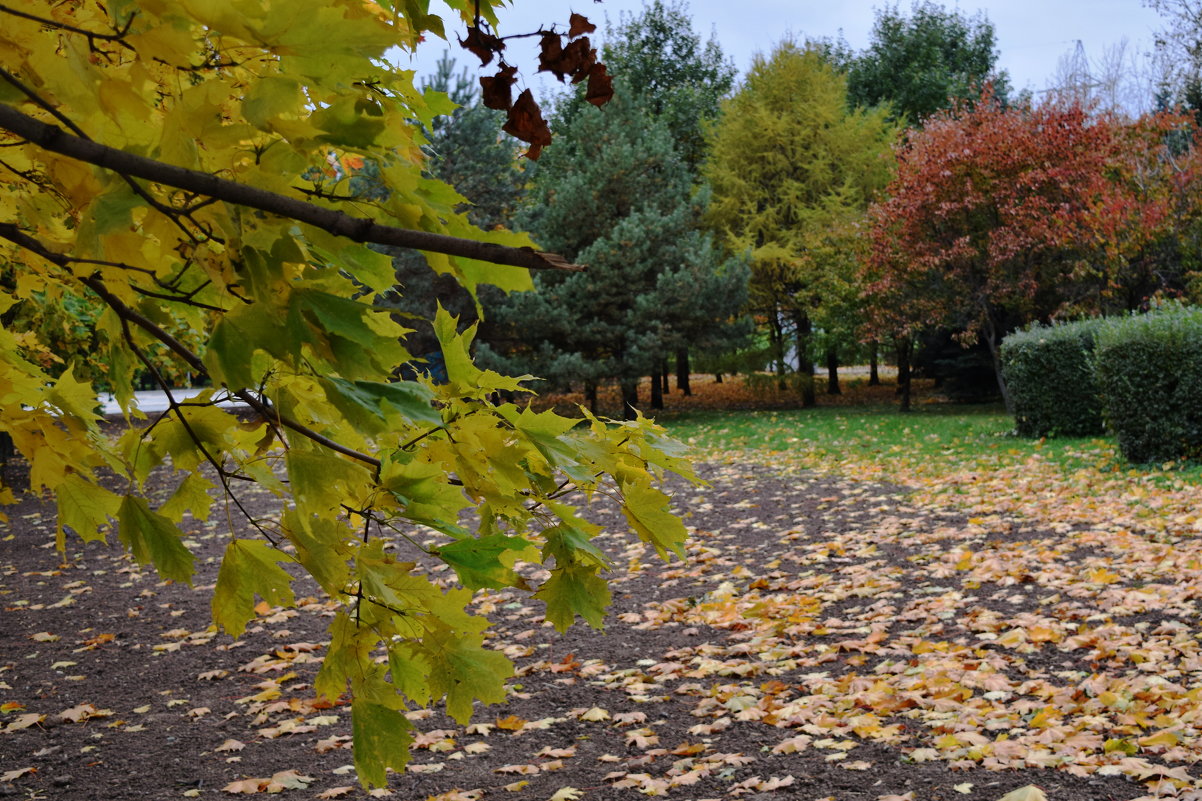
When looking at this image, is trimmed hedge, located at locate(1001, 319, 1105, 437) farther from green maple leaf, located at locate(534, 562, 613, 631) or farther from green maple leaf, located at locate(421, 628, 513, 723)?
green maple leaf, located at locate(421, 628, 513, 723)

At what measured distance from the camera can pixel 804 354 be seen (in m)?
26.2

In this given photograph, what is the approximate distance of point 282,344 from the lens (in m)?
1.15

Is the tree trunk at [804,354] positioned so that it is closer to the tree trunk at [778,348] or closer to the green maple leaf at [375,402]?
the tree trunk at [778,348]

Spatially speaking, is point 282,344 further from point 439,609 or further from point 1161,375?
point 1161,375

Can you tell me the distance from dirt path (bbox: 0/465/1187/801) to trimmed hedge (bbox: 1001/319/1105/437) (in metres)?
5.97

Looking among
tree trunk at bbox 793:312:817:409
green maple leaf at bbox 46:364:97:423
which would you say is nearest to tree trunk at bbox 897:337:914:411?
tree trunk at bbox 793:312:817:409

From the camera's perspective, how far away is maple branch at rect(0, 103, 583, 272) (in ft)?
3.26

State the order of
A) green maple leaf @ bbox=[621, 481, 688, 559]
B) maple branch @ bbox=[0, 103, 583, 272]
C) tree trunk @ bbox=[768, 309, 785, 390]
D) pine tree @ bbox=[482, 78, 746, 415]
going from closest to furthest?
maple branch @ bbox=[0, 103, 583, 272]
green maple leaf @ bbox=[621, 481, 688, 559]
pine tree @ bbox=[482, 78, 746, 415]
tree trunk @ bbox=[768, 309, 785, 390]

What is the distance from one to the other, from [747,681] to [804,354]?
22.2m

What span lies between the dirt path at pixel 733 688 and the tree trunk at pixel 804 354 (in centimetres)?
1742

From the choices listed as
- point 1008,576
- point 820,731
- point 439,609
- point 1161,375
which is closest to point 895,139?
point 1161,375

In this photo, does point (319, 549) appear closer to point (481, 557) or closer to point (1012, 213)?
point (481, 557)

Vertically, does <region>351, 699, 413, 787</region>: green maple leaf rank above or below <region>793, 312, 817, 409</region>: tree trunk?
below

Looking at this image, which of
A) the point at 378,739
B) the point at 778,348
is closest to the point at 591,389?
the point at 778,348
